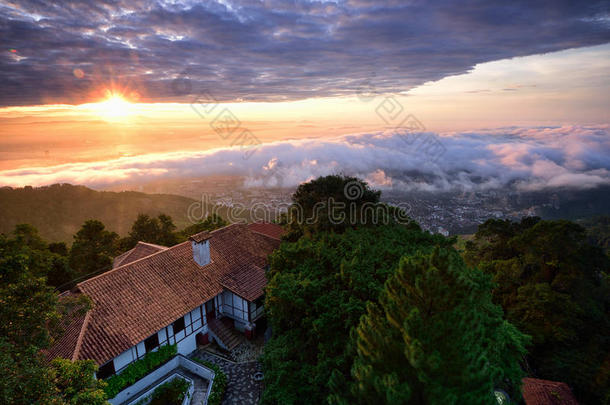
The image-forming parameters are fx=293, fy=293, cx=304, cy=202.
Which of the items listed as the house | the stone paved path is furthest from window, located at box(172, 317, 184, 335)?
the stone paved path

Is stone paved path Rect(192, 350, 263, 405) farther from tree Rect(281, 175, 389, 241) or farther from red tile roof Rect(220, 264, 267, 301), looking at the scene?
tree Rect(281, 175, 389, 241)

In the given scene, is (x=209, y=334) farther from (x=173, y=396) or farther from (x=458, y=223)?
(x=458, y=223)

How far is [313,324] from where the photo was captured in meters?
13.6

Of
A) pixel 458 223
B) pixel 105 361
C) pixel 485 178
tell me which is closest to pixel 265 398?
pixel 105 361

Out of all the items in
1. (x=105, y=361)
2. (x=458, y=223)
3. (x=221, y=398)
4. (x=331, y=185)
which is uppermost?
(x=331, y=185)

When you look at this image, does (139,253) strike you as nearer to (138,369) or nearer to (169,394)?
(138,369)

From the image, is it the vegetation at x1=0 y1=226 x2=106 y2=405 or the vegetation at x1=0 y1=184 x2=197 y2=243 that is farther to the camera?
the vegetation at x1=0 y1=184 x2=197 y2=243

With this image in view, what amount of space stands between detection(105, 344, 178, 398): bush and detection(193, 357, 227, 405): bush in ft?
6.42

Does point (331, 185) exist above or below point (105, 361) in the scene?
above

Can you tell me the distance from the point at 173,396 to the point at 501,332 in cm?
1698

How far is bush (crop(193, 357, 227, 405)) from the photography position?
15.8 metres

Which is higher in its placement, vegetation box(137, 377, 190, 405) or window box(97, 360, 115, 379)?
window box(97, 360, 115, 379)

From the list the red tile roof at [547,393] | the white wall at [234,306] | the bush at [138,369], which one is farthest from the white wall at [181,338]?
the red tile roof at [547,393]

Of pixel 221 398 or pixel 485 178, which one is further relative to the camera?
pixel 485 178
